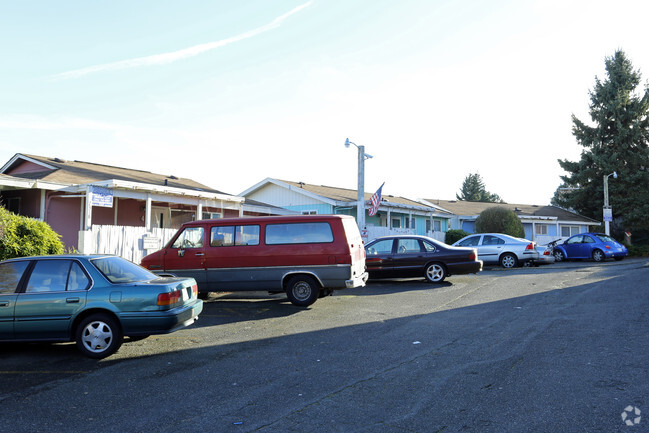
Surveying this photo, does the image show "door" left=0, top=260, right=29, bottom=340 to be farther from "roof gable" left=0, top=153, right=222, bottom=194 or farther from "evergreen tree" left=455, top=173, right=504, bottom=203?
"evergreen tree" left=455, top=173, right=504, bottom=203

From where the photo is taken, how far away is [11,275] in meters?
7.18

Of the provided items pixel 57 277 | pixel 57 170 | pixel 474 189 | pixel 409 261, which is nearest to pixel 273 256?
pixel 57 277

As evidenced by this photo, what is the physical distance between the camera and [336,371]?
6.02 meters

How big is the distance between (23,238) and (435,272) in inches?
445

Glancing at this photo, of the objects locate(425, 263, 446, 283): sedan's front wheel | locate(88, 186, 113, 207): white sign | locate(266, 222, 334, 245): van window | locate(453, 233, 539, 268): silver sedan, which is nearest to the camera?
locate(266, 222, 334, 245): van window

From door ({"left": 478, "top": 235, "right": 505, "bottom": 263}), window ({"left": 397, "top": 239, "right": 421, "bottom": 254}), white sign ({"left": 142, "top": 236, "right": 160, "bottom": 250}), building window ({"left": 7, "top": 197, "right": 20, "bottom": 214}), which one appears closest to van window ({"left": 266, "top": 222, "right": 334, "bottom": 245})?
window ({"left": 397, "top": 239, "right": 421, "bottom": 254})

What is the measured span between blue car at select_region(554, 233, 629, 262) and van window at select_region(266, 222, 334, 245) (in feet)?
66.3

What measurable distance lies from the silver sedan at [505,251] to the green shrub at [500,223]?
8.81 meters

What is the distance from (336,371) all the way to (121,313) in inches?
123

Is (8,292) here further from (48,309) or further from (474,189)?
(474,189)

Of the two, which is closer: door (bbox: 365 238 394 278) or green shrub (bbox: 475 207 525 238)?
door (bbox: 365 238 394 278)

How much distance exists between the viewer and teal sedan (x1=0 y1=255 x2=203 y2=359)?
22.5 ft

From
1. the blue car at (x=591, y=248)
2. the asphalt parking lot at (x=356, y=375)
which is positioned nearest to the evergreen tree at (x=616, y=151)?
the blue car at (x=591, y=248)

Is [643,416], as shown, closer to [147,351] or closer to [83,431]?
[83,431]
